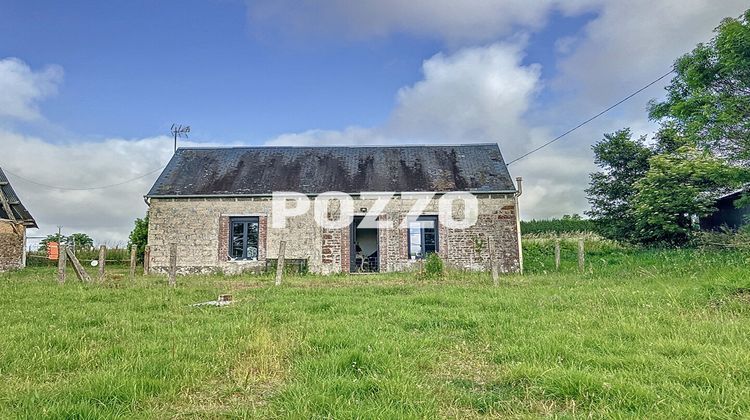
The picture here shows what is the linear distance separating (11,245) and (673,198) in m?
28.5

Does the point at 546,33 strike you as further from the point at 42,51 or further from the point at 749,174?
the point at 42,51

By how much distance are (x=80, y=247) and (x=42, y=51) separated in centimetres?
1432

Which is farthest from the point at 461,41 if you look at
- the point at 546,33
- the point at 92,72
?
the point at 92,72

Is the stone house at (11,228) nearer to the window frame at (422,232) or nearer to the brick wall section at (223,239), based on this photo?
the brick wall section at (223,239)

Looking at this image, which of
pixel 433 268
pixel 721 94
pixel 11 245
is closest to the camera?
pixel 721 94

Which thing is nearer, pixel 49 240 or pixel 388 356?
pixel 388 356

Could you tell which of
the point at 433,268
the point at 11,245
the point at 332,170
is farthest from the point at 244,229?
the point at 11,245

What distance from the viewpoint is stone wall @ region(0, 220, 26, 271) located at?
20141 mm

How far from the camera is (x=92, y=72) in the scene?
12328 mm

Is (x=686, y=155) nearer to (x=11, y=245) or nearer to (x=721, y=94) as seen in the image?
(x=721, y=94)

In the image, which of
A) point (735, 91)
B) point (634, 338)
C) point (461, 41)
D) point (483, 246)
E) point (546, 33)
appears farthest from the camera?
point (483, 246)

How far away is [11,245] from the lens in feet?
67.6

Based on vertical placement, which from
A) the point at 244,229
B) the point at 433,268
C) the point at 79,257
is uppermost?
the point at 244,229

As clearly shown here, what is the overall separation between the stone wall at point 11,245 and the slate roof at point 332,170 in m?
8.86
